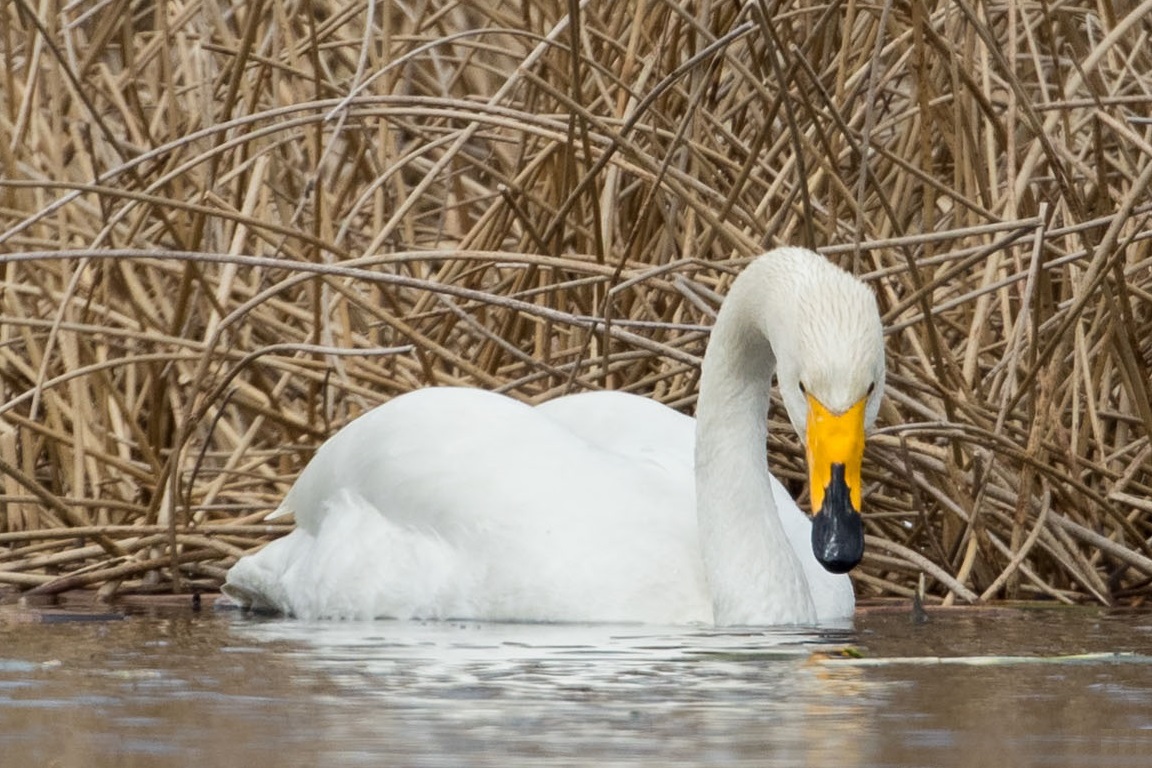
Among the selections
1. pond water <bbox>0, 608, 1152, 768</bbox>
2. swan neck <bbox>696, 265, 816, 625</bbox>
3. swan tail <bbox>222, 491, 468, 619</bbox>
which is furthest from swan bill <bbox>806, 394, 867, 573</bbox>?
swan tail <bbox>222, 491, 468, 619</bbox>

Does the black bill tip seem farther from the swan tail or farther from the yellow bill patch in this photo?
the swan tail

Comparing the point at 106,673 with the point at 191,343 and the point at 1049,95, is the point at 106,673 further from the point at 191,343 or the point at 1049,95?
the point at 1049,95

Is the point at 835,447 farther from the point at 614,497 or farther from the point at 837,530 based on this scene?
the point at 614,497

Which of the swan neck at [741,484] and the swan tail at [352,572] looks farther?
the swan tail at [352,572]

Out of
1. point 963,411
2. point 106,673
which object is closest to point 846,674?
point 106,673

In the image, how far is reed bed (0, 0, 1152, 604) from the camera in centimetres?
528

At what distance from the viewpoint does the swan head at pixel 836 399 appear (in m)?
4.00

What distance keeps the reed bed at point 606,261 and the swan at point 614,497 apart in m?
0.24

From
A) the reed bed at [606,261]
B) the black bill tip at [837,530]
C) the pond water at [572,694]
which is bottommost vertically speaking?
the pond water at [572,694]

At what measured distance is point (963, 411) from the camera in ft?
17.6

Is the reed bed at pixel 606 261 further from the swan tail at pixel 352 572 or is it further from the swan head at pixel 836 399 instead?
the swan head at pixel 836 399

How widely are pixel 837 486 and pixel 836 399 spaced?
0.15 metres

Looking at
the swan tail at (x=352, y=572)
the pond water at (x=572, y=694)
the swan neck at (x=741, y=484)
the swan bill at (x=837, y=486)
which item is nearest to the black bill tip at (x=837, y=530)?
the swan bill at (x=837, y=486)

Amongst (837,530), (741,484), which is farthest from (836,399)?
(741,484)
